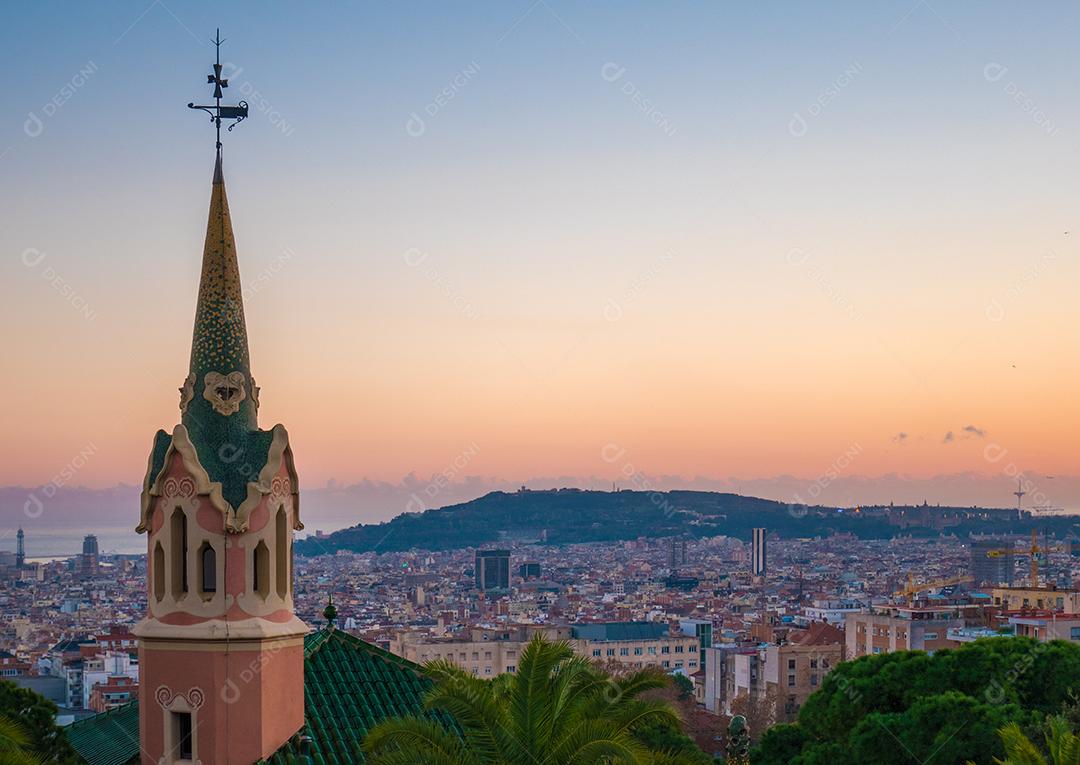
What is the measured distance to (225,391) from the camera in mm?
14188

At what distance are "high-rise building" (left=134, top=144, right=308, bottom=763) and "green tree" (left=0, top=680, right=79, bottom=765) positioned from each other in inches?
135

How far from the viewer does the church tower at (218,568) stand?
13672 millimetres

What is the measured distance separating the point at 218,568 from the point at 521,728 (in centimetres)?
305

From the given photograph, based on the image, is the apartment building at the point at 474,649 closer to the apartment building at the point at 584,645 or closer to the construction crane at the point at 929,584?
the apartment building at the point at 584,645

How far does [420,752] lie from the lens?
12.1m

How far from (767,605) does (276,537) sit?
479 feet

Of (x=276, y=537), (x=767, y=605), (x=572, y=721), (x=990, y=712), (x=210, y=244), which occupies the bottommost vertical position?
(x=767, y=605)

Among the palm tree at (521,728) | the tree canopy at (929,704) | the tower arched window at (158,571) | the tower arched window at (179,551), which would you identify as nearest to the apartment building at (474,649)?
the tree canopy at (929,704)

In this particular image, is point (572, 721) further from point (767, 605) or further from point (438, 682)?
point (767, 605)

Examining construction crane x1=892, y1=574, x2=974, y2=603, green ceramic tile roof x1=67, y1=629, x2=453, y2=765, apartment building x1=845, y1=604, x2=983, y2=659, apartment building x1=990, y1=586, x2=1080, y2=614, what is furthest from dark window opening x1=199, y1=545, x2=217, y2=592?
construction crane x1=892, y1=574, x2=974, y2=603

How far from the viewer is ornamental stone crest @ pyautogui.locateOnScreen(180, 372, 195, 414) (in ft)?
46.5

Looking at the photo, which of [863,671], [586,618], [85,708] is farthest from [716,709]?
[863,671]

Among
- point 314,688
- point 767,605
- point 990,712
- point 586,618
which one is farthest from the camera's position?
point 767,605

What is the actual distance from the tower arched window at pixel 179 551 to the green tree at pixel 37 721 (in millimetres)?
3721
